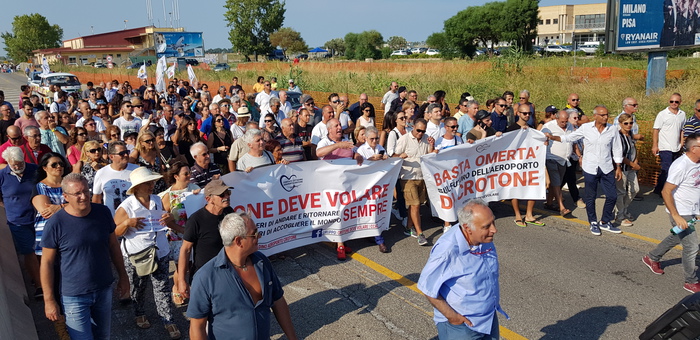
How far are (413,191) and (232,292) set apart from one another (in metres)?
Answer: 4.68

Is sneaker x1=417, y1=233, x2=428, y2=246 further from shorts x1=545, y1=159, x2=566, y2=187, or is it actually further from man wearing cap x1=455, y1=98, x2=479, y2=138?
shorts x1=545, y1=159, x2=566, y2=187

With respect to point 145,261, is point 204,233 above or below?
above

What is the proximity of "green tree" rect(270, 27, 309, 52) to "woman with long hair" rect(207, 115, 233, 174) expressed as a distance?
91584 millimetres

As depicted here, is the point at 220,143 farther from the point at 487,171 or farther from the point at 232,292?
the point at 232,292

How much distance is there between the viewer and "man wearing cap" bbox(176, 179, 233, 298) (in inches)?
181

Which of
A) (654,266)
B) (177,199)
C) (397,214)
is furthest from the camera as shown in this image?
(397,214)

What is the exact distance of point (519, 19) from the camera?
6322 cm

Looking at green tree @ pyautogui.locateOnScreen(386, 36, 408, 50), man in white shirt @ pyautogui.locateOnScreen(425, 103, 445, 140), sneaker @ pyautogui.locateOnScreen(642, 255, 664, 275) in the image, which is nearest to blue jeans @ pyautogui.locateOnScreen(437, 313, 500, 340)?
sneaker @ pyautogui.locateOnScreen(642, 255, 664, 275)

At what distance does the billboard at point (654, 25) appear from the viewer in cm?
1595

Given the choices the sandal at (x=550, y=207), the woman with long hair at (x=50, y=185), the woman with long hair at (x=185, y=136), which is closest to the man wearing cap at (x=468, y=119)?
the sandal at (x=550, y=207)

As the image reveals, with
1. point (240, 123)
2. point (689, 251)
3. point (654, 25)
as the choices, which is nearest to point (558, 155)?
point (689, 251)

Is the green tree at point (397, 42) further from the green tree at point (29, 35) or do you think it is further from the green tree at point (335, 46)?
the green tree at point (29, 35)

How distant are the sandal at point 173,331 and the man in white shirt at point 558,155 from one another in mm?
6244

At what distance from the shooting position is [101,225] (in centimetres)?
443
